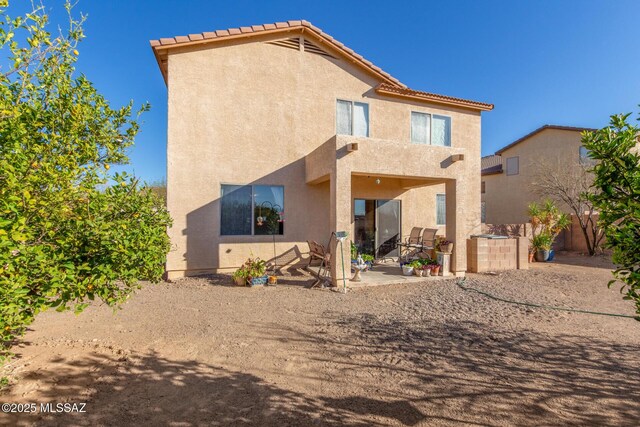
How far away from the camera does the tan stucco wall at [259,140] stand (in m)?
9.55

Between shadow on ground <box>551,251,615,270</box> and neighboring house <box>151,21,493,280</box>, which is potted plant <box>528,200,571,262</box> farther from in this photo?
neighboring house <box>151,21,493,280</box>

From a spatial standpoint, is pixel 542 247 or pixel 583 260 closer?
pixel 542 247

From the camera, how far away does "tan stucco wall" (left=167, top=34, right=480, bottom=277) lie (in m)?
9.55

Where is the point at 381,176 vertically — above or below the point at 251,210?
above

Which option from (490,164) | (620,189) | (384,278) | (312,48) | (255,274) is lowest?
(384,278)

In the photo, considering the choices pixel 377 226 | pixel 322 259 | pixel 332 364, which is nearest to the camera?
pixel 332 364

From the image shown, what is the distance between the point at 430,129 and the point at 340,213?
22.8 feet

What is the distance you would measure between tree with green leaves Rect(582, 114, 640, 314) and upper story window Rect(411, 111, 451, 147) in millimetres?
10071

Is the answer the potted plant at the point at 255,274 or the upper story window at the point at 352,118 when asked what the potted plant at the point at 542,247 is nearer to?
the upper story window at the point at 352,118

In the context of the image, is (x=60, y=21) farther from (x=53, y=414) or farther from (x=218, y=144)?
(x=218, y=144)

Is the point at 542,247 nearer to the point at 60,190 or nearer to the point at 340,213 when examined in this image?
the point at 340,213

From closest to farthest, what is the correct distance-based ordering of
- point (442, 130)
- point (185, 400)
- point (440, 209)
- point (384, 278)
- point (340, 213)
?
point (185, 400), point (340, 213), point (384, 278), point (442, 130), point (440, 209)

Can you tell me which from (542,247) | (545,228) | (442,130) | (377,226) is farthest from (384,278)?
(545,228)

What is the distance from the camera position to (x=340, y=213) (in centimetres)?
826
